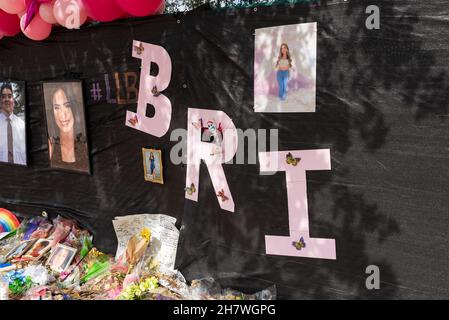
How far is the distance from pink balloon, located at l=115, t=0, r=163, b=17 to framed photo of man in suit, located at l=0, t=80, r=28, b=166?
217 centimetres

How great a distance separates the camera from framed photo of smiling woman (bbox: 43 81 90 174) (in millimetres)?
4184

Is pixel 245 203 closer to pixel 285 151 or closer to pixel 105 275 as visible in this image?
pixel 285 151

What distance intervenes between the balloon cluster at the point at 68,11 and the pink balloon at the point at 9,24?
22mm

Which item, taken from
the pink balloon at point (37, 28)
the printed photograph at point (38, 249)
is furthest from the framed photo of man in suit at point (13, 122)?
the printed photograph at point (38, 249)

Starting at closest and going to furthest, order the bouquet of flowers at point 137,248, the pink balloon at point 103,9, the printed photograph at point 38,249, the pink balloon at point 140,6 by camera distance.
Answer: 1. the pink balloon at point 140,6
2. the pink balloon at point 103,9
3. the bouquet of flowers at point 137,248
4. the printed photograph at point 38,249

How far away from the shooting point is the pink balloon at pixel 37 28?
12.8 feet

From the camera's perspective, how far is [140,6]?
3.17 m

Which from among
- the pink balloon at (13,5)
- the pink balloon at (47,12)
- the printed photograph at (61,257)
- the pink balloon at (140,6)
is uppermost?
the pink balloon at (13,5)

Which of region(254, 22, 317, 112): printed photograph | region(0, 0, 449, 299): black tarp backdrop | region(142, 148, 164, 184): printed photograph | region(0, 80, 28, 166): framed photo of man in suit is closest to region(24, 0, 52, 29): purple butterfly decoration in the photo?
region(0, 0, 449, 299): black tarp backdrop

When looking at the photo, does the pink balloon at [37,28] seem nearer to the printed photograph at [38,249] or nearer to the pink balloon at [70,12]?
the pink balloon at [70,12]

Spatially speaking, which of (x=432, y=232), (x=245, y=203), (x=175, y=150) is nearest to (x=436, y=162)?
(x=432, y=232)

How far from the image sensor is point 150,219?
3.75m

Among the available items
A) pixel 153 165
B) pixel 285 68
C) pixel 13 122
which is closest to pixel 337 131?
pixel 285 68

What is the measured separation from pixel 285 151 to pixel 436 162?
943 mm
